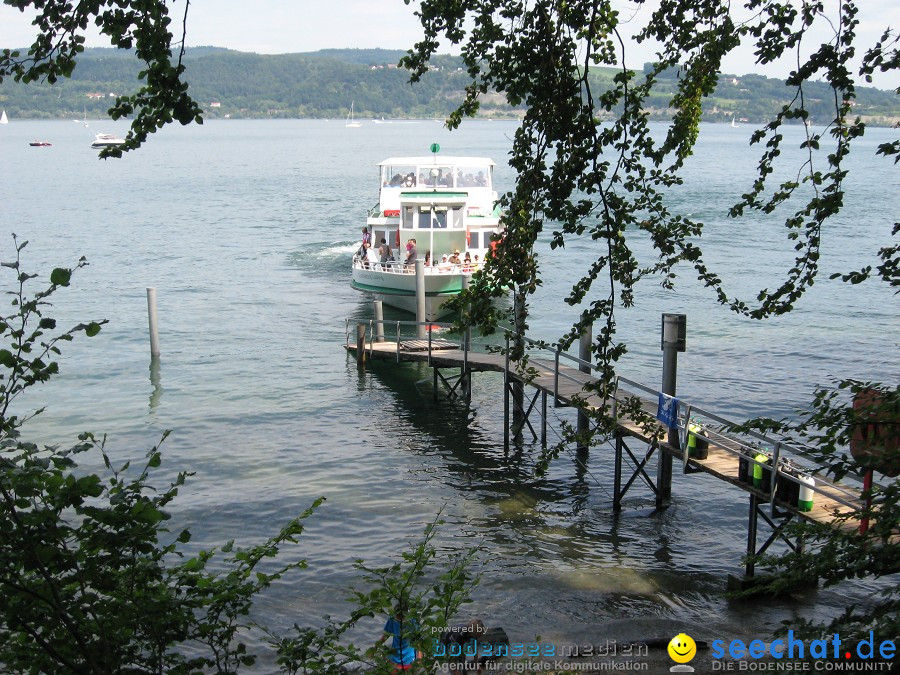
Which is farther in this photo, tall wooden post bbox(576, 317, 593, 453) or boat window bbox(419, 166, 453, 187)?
boat window bbox(419, 166, 453, 187)

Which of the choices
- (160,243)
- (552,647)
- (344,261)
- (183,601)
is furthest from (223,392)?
(160,243)

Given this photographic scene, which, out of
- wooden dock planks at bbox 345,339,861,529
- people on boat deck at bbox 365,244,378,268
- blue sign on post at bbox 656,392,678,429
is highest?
people on boat deck at bbox 365,244,378,268

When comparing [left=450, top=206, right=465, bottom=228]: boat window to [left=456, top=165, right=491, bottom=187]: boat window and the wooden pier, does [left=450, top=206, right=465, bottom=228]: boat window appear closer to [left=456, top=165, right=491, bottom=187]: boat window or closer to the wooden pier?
[left=456, top=165, right=491, bottom=187]: boat window

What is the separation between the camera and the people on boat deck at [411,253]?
34.3 meters

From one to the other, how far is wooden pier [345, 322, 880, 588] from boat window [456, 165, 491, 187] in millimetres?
13973

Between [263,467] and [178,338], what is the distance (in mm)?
14105

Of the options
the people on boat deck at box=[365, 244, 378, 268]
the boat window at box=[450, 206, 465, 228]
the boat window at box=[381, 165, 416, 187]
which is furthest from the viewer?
the boat window at box=[381, 165, 416, 187]

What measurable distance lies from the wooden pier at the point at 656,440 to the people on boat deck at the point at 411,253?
6560 millimetres

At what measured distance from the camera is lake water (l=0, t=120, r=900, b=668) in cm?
1398

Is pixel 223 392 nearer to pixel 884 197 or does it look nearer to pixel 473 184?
pixel 473 184

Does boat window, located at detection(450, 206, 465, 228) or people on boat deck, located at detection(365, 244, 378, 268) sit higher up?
boat window, located at detection(450, 206, 465, 228)

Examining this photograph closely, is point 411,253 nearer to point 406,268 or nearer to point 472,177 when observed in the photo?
point 406,268

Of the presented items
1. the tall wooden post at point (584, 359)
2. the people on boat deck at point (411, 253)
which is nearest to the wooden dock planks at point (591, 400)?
the tall wooden post at point (584, 359)

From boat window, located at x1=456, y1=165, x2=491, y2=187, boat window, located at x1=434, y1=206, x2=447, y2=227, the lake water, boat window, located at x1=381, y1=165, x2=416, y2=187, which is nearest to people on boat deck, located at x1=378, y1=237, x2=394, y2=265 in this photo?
boat window, located at x1=434, y1=206, x2=447, y2=227
